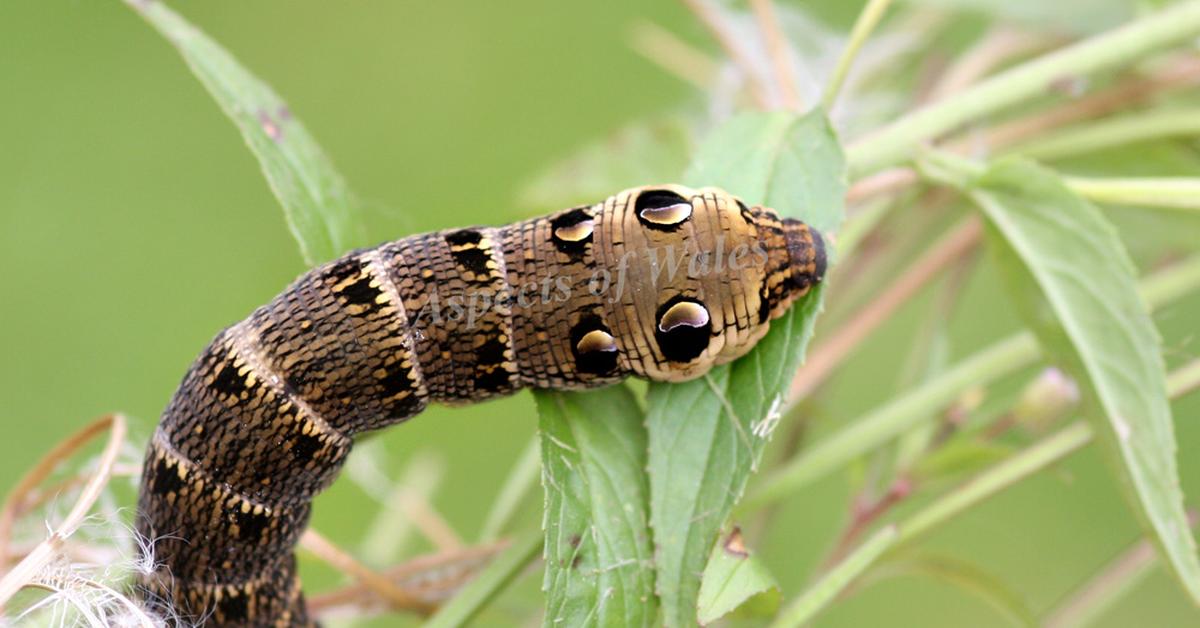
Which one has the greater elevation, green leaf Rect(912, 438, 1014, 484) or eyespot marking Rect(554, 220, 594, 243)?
eyespot marking Rect(554, 220, 594, 243)

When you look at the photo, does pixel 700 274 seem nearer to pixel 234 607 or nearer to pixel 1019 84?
pixel 1019 84

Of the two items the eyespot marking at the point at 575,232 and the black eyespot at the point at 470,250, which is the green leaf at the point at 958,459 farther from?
Answer: the black eyespot at the point at 470,250

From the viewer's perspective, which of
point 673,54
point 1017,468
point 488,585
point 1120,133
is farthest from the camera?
point 673,54

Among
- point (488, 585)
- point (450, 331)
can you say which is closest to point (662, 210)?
point (450, 331)

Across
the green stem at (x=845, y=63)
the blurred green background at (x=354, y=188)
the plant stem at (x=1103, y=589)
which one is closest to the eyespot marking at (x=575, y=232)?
the green stem at (x=845, y=63)

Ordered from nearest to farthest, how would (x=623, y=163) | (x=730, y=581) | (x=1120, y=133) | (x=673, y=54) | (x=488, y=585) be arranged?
1. (x=730, y=581)
2. (x=488, y=585)
3. (x=1120, y=133)
4. (x=623, y=163)
5. (x=673, y=54)

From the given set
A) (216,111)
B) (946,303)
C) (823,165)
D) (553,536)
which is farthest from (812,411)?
(216,111)

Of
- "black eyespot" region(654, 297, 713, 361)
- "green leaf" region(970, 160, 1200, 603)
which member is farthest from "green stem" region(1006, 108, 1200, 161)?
"black eyespot" region(654, 297, 713, 361)

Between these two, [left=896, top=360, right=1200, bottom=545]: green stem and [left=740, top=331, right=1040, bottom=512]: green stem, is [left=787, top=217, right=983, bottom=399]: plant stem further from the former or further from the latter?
[left=896, top=360, right=1200, bottom=545]: green stem
